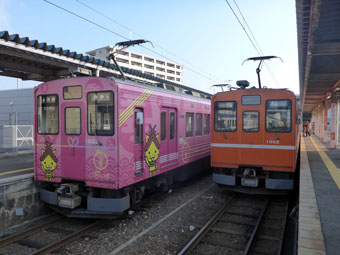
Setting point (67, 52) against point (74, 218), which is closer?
point (74, 218)

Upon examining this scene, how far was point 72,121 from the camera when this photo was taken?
649 centimetres

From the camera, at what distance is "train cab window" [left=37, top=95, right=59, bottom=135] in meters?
6.71

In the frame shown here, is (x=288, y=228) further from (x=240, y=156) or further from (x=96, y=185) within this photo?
(x=96, y=185)

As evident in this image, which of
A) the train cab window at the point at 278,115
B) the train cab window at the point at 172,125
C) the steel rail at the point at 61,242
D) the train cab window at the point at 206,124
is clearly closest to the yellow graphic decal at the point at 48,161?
the steel rail at the point at 61,242

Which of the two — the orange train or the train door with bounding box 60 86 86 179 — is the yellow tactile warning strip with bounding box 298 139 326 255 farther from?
the train door with bounding box 60 86 86 179

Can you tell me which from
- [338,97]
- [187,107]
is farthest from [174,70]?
[187,107]

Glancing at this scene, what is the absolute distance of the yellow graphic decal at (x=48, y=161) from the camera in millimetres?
6684

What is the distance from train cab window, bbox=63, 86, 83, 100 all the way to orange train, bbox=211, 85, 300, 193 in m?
3.90

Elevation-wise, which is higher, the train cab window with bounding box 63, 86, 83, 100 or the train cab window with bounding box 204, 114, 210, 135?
the train cab window with bounding box 63, 86, 83, 100

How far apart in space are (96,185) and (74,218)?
141 cm

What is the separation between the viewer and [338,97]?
16875 millimetres

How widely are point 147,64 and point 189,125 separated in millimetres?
81279

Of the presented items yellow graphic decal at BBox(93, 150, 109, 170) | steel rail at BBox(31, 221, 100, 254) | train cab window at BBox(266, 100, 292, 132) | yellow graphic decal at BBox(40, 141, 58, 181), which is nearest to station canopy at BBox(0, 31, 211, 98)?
yellow graphic decal at BBox(40, 141, 58, 181)

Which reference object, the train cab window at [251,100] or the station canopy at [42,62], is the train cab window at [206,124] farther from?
the train cab window at [251,100]
